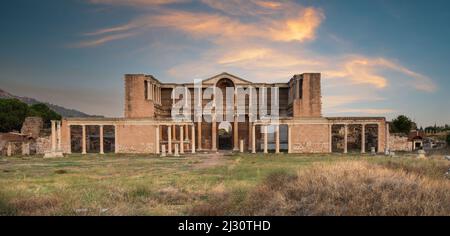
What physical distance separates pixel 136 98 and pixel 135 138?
205 inches

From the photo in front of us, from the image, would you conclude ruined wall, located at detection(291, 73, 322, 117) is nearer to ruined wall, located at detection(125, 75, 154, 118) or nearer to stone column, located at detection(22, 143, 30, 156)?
ruined wall, located at detection(125, 75, 154, 118)

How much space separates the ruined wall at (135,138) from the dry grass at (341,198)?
32.2 metres

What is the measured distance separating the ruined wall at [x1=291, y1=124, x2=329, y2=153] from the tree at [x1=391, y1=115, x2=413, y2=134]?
35909 mm

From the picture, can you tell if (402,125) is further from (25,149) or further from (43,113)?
(43,113)

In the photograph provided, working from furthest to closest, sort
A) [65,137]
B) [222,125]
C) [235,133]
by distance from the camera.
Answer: [222,125], [235,133], [65,137]

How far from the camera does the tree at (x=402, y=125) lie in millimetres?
69062

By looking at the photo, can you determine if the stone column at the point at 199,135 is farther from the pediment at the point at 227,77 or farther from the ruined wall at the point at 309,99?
the ruined wall at the point at 309,99

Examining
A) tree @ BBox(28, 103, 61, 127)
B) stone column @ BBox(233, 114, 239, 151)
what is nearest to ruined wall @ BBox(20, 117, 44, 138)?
tree @ BBox(28, 103, 61, 127)

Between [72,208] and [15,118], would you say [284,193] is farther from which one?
[15,118]

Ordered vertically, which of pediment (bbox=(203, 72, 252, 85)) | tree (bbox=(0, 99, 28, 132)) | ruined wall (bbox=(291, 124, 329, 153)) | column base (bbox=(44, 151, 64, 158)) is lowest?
column base (bbox=(44, 151, 64, 158))

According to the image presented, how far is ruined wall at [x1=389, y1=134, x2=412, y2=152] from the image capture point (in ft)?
147

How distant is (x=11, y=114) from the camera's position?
59.4 metres

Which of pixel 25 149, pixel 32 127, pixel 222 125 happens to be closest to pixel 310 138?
pixel 222 125
